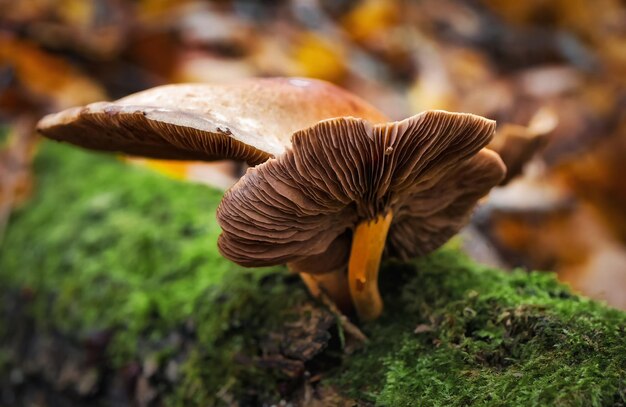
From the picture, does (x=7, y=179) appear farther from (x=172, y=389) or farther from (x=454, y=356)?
(x=454, y=356)

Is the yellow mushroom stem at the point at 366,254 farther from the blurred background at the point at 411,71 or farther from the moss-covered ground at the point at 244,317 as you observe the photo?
the blurred background at the point at 411,71

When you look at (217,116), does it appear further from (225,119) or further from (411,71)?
(411,71)

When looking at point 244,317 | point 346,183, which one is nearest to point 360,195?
point 346,183

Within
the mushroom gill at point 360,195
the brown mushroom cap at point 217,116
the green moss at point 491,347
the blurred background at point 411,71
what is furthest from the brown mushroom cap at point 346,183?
the blurred background at point 411,71

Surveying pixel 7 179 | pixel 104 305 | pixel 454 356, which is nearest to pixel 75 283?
pixel 104 305

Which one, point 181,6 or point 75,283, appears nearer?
point 75,283

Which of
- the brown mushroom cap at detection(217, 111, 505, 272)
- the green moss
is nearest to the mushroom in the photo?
the brown mushroom cap at detection(217, 111, 505, 272)
